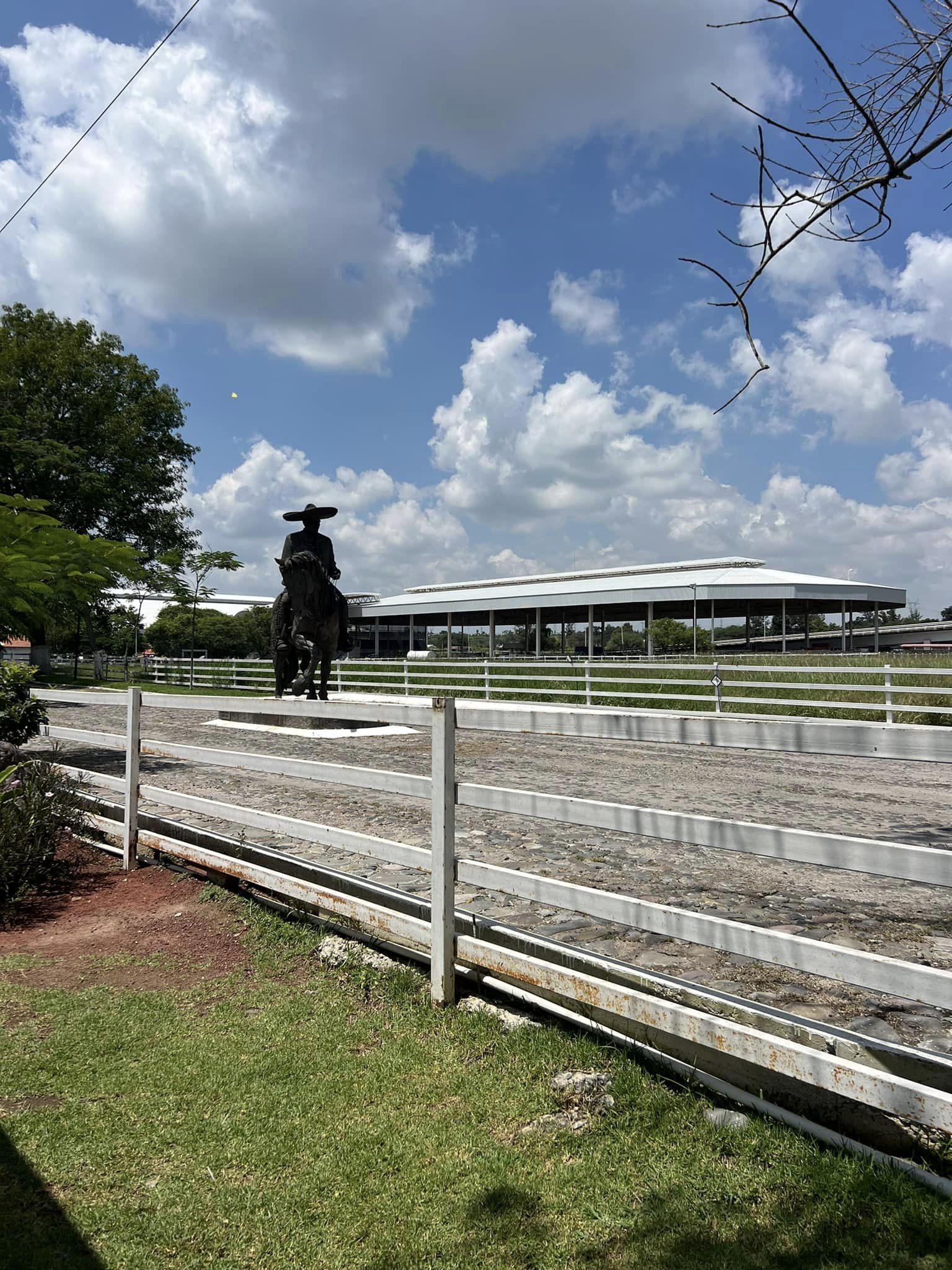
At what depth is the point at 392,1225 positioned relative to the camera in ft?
6.68

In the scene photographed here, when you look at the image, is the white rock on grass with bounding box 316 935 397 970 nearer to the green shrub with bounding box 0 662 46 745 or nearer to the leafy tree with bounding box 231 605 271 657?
the green shrub with bounding box 0 662 46 745

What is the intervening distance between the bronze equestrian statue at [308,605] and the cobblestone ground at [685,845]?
13.6 ft

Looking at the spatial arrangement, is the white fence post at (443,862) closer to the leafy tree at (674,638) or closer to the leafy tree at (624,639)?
the leafy tree at (674,638)

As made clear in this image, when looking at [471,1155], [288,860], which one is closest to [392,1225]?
[471,1155]

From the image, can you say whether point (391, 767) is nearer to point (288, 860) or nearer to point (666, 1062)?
point (288, 860)

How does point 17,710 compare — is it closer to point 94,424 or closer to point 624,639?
point 94,424

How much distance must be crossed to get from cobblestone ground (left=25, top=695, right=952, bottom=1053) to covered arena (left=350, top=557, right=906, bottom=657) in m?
18.6

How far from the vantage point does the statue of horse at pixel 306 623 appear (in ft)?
55.9

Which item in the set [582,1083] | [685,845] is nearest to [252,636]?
[685,845]

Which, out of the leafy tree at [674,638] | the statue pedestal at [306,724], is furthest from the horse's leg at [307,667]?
the leafy tree at [674,638]

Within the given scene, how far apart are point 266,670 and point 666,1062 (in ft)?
89.6

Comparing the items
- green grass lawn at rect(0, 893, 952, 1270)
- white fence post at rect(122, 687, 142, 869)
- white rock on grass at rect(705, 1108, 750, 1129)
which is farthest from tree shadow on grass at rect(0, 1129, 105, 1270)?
white fence post at rect(122, 687, 142, 869)

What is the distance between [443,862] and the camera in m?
3.13

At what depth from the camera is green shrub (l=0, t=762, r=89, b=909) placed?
4852 millimetres
